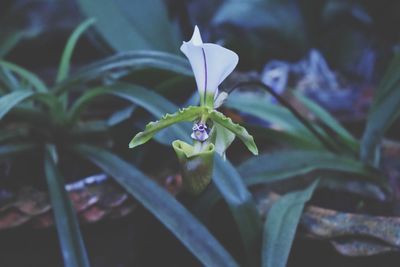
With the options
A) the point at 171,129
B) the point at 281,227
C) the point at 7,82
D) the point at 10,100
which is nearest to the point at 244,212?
the point at 281,227

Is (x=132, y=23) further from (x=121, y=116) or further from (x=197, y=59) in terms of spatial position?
(x=197, y=59)

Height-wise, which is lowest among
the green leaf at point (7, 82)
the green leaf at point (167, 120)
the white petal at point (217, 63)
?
the green leaf at point (167, 120)

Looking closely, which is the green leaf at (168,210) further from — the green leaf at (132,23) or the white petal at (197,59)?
the green leaf at (132,23)

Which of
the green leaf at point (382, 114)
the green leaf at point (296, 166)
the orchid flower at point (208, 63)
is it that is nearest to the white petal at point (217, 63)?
the orchid flower at point (208, 63)

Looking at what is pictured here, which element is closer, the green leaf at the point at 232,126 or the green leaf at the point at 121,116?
the green leaf at the point at 232,126

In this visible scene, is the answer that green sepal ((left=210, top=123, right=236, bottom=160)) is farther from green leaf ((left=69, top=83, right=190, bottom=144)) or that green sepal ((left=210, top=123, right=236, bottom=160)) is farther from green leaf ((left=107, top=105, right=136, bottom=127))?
green leaf ((left=107, top=105, right=136, bottom=127))

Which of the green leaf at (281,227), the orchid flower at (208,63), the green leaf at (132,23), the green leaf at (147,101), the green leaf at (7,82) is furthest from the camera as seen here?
the green leaf at (132,23)

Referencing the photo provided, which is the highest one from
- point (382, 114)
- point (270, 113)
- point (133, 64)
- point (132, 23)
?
point (132, 23)
